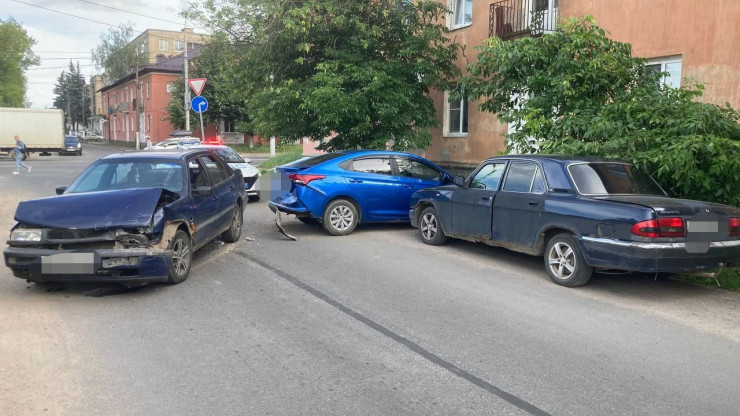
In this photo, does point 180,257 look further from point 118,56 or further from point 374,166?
point 118,56

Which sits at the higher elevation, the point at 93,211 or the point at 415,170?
the point at 415,170

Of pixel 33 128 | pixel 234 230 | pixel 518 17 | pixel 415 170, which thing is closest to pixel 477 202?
pixel 415 170

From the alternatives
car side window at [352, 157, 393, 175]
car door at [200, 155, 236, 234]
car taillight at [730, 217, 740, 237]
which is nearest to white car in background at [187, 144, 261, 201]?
car side window at [352, 157, 393, 175]

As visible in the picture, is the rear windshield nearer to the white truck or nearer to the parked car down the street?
the white truck

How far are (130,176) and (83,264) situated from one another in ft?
6.27

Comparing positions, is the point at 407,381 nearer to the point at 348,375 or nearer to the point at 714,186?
the point at 348,375

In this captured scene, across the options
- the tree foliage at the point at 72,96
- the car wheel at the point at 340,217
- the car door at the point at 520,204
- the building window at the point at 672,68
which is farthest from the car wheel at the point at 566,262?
the tree foliage at the point at 72,96

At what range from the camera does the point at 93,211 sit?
6.27 metres

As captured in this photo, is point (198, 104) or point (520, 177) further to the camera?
point (198, 104)

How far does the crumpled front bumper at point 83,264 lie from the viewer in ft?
19.7

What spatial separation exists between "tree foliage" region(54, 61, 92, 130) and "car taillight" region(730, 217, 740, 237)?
12243 cm

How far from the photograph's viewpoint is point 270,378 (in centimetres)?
423

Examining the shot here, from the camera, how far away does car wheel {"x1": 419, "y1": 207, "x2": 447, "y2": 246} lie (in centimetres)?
954

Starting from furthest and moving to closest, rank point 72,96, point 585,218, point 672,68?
1. point 72,96
2. point 672,68
3. point 585,218
